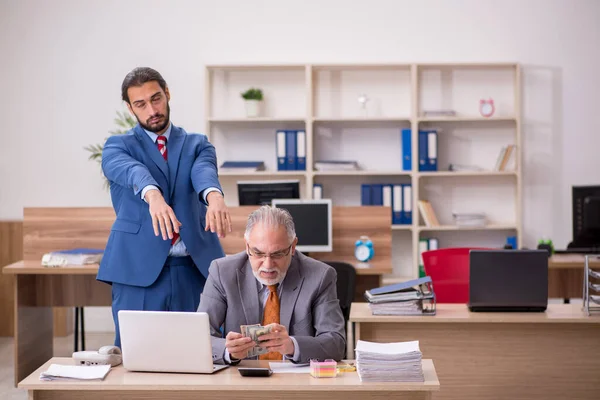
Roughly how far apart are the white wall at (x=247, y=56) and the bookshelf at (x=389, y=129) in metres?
0.13

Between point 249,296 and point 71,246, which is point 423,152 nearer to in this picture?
point 71,246

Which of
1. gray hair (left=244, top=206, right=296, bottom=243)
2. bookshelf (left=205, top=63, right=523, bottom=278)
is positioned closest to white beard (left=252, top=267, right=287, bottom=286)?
gray hair (left=244, top=206, right=296, bottom=243)

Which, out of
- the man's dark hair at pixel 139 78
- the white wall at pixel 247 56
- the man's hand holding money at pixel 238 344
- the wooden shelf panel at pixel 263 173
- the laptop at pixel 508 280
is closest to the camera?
the man's hand holding money at pixel 238 344

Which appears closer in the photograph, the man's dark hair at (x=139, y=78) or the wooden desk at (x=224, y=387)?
the wooden desk at (x=224, y=387)

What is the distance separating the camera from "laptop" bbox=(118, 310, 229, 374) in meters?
2.35

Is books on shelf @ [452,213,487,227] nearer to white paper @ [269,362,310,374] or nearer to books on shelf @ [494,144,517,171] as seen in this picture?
books on shelf @ [494,144,517,171]

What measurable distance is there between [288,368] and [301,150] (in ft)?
14.2

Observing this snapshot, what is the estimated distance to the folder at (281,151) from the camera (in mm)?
6766

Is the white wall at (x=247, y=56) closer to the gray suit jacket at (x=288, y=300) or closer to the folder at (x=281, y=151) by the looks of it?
the folder at (x=281, y=151)

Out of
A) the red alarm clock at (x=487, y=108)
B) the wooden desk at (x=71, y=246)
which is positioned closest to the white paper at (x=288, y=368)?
the wooden desk at (x=71, y=246)

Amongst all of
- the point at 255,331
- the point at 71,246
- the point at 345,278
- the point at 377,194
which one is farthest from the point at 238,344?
the point at 377,194

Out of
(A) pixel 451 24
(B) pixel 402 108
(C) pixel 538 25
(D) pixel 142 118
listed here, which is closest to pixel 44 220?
(D) pixel 142 118

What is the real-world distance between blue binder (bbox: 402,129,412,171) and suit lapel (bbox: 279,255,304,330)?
4.08 metres

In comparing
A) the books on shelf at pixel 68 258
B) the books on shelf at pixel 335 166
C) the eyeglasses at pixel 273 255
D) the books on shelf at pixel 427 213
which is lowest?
the books on shelf at pixel 68 258
